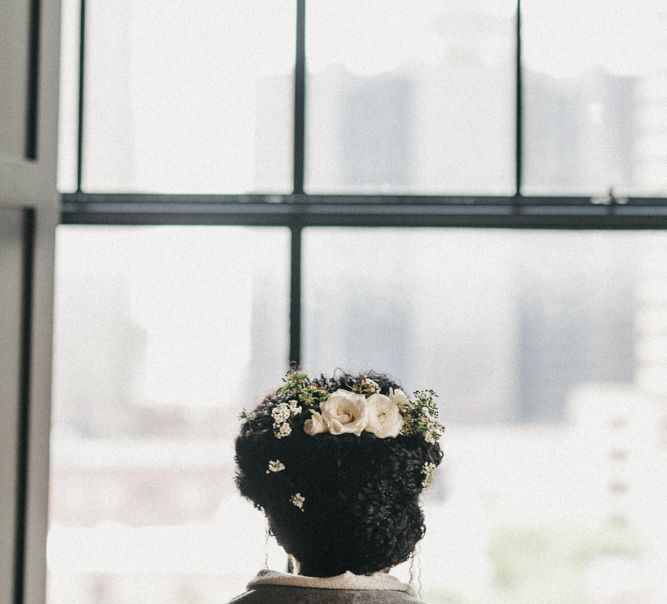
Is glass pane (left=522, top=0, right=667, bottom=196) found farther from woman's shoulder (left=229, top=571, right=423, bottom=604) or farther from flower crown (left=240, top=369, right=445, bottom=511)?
woman's shoulder (left=229, top=571, right=423, bottom=604)

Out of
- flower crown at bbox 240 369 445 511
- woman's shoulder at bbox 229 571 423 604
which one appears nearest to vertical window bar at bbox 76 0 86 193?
flower crown at bbox 240 369 445 511

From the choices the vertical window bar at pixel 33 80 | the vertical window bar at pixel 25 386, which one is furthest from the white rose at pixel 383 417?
the vertical window bar at pixel 33 80

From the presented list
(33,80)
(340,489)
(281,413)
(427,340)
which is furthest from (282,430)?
(427,340)

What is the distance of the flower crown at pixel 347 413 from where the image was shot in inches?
57.1

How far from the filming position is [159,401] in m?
2.22

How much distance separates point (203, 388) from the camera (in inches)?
87.3

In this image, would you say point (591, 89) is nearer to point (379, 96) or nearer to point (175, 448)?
point (379, 96)

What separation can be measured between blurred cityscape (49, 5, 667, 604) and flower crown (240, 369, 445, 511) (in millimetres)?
644

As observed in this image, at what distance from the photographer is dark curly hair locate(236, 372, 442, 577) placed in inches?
56.4

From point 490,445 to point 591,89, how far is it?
908mm

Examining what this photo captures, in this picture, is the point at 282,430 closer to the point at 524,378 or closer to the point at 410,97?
the point at 524,378

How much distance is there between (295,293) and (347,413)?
2.44 ft

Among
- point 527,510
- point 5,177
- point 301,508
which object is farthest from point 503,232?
point 5,177

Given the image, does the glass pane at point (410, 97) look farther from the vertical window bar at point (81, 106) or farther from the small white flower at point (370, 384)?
the small white flower at point (370, 384)
